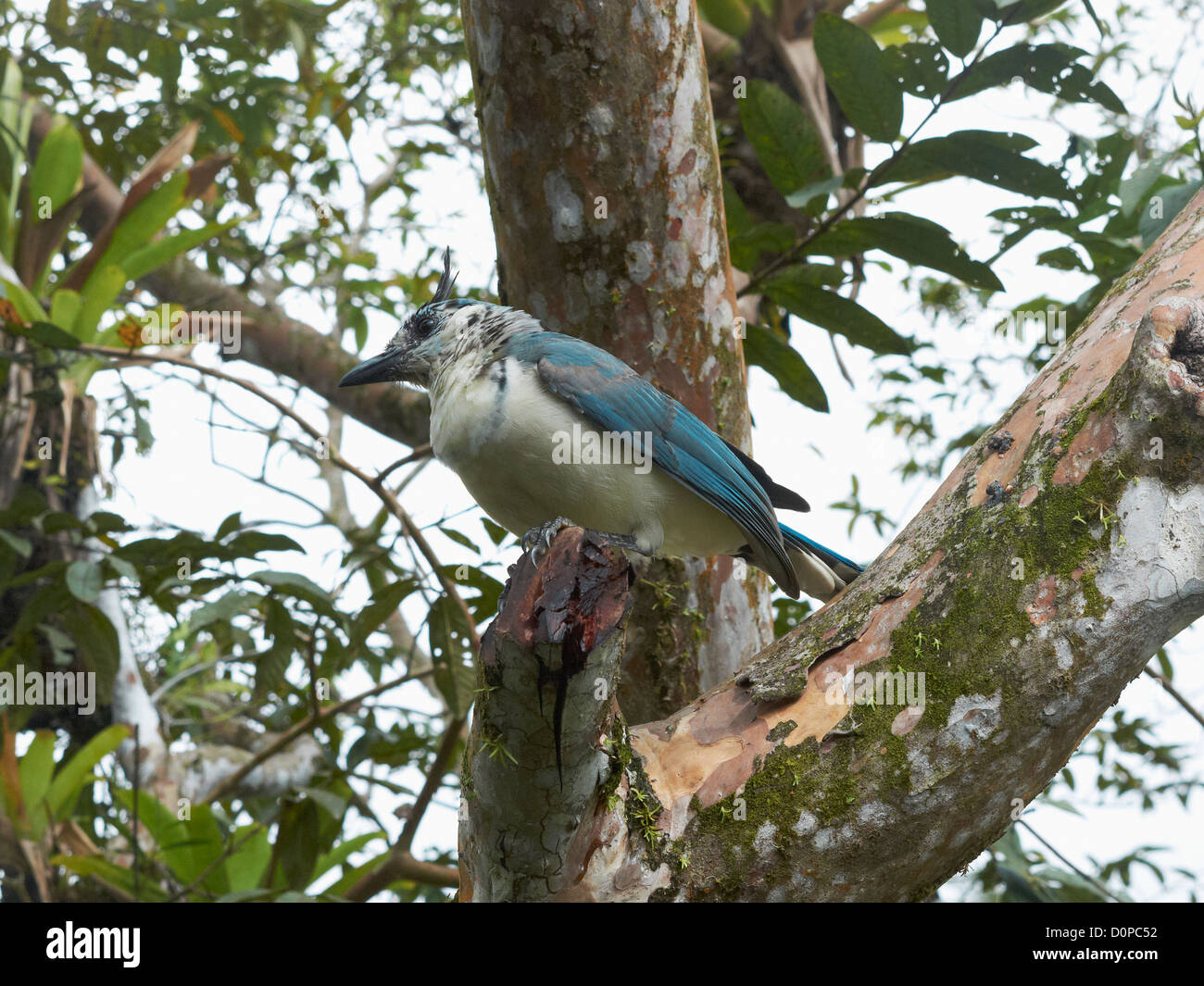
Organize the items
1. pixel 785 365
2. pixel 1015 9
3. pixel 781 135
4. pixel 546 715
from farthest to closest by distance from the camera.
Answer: pixel 785 365 < pixel 781 135 < pixel 1015 9 < pixel 546 715

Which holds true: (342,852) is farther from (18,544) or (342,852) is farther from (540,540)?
(540,540)

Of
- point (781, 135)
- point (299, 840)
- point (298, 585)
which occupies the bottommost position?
point (299, 840)

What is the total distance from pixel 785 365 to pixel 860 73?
36.8 inches

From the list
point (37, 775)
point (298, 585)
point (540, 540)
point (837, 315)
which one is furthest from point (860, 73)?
point (37, 775)

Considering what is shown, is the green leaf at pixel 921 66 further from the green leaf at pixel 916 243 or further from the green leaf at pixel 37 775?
the green leaf at pixel 37 775

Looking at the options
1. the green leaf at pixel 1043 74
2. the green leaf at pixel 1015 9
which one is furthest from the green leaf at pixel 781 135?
the green leaf at pixel 1015 9

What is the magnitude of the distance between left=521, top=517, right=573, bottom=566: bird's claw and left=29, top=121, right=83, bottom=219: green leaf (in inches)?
131

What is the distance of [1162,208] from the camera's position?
9.24 ft

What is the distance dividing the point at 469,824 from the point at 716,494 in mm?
1115

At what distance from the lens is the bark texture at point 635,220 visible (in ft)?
9.13

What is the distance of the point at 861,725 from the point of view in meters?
2.02

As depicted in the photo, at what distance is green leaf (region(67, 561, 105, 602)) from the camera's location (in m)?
3.38

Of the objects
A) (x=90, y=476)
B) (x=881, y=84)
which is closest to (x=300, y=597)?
(x=90, y=476)

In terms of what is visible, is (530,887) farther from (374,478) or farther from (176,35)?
(176,35)
